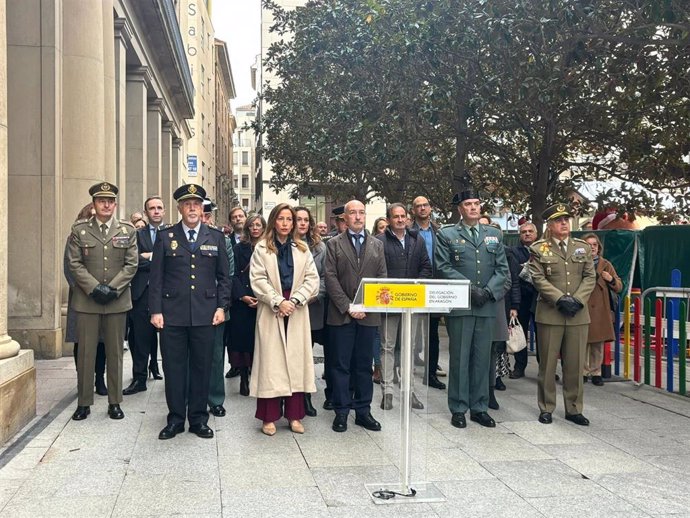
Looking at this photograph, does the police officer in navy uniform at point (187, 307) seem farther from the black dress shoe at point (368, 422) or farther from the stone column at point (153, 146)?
the stone column at point (153, 146)

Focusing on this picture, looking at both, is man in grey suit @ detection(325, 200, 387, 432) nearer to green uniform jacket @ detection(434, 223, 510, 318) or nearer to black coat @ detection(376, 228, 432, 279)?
green uniform jacket @ detection(434, 223, 510, 318)

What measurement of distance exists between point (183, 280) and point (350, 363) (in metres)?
1.80

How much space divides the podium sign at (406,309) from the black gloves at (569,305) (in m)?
2.28

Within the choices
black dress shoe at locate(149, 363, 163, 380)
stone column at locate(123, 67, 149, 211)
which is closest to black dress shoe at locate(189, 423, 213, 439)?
black dress shoe at locate(149, 363, 163, 380)

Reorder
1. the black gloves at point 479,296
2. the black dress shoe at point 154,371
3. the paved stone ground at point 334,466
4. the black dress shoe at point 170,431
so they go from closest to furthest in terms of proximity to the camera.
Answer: the paved stone ground at point 334,466, the black dress shoe at point 170,431, the black gloves at point 479,296, the black dress shoe at point 154,371

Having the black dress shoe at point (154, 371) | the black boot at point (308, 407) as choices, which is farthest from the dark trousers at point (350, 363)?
Answer: the black dress shoe at point (154, 371)

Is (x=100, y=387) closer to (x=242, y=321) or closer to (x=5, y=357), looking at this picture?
(x=242, y=321)

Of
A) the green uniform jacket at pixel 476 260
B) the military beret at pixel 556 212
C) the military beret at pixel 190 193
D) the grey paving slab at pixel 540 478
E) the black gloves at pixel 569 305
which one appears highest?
the military beret at pixel 190 193

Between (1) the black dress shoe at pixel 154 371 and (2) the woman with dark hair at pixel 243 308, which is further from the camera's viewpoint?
(1) the black dress shoe at pixel 154 371

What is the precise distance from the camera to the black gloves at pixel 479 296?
6.77 metres

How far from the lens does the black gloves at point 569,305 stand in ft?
→ 22.4

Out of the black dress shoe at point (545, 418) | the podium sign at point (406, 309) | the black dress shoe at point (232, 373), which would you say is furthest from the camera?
the black dress shoe at point (232, 373)

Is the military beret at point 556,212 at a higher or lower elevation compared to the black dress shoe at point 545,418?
higher

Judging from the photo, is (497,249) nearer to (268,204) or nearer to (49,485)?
(49,485)
